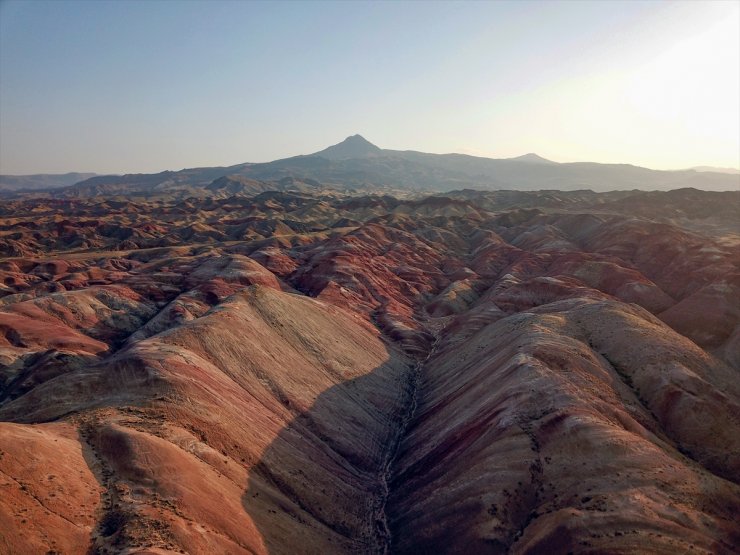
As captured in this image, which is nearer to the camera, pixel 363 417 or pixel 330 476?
pixel 330 476

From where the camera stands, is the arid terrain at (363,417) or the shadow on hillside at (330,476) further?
the shadow on hillside at (330,476)

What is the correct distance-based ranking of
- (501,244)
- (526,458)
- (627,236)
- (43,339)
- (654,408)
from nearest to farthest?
(526,458), (654,408), (43,339), (627,236), (501,244)

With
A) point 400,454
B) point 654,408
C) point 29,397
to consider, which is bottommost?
point 400,454

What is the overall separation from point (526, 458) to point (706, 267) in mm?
73781

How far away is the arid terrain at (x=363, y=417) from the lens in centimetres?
2741

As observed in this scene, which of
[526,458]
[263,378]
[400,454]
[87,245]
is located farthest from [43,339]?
[87,245]

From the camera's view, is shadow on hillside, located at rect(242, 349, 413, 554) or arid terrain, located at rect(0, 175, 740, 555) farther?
shadow on hillside, located at rect(242, 349, 413, 554)

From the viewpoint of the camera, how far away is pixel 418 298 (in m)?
97.6

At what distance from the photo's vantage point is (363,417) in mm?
50781

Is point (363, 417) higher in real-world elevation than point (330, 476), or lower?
lower

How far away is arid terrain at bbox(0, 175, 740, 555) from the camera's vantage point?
27406 millimetres

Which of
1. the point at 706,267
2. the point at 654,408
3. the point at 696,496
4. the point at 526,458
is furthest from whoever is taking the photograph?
the point at 706,267

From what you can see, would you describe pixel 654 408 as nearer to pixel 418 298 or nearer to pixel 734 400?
pixel 734 400

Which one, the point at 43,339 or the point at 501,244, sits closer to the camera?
the point at 43,339
